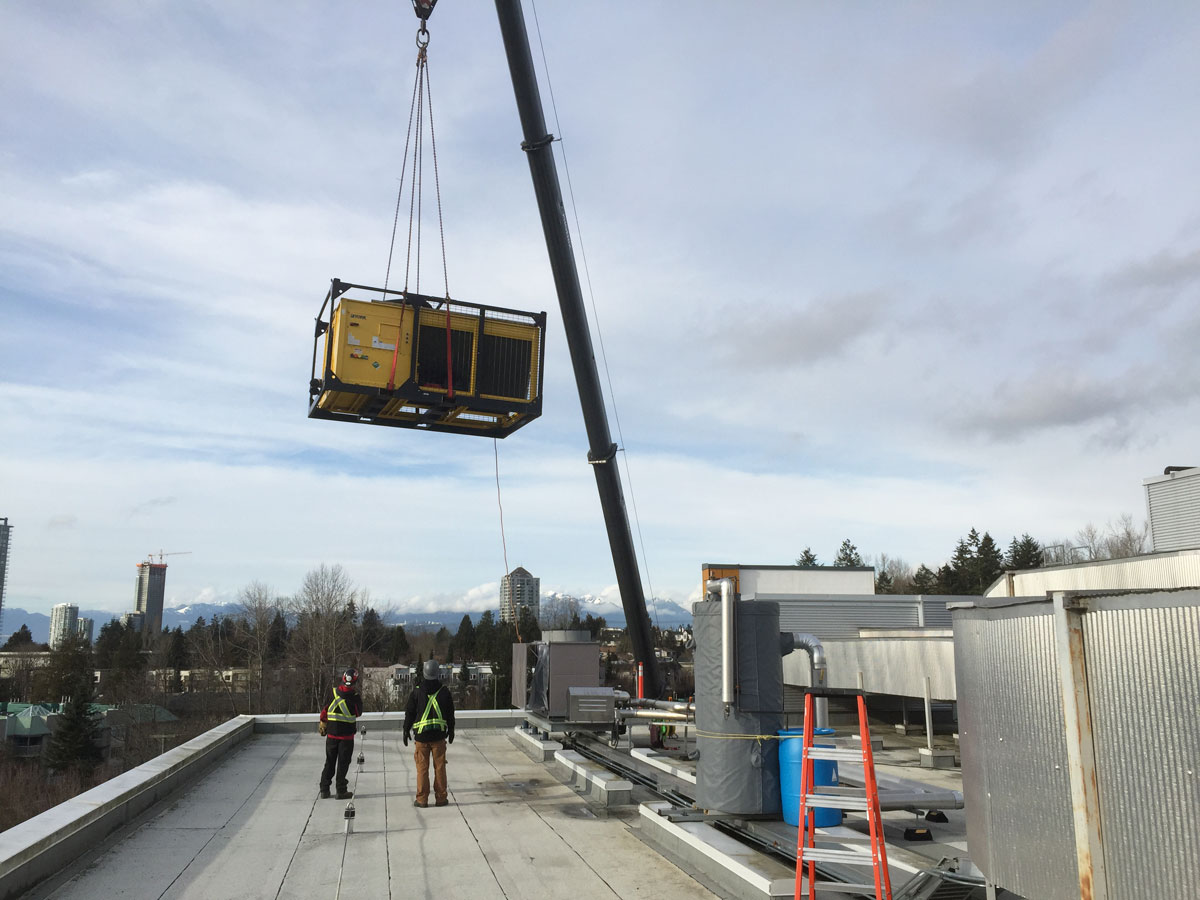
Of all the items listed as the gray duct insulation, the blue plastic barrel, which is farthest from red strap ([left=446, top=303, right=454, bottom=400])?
the blue plastic barrel

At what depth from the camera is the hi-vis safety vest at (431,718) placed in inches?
408

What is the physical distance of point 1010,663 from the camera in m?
4.07

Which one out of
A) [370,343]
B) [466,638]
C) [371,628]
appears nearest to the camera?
[370,343]

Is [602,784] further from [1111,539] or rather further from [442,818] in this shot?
[1111,539]

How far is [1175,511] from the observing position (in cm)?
2384

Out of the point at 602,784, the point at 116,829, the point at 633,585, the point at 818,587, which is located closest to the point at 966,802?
the point at 602,784

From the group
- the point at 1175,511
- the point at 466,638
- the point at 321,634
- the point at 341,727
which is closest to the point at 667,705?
the point at 341,727

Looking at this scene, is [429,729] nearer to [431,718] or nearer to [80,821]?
[431,718]

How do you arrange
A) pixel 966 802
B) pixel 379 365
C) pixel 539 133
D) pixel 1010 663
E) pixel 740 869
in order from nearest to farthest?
pixel 1010 663 → pixel 966 802 → pixel 740 869 → pixel 379 365 → pixel 539 133

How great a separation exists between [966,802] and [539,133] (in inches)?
483

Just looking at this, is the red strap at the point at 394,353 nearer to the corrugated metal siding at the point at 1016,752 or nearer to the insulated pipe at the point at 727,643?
the insulated pipe at the point at 727,643

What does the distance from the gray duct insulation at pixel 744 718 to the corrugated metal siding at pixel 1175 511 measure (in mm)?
19573

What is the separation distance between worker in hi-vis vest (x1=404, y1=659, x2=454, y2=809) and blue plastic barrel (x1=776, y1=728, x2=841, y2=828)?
403 cm

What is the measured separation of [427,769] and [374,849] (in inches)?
80.1
